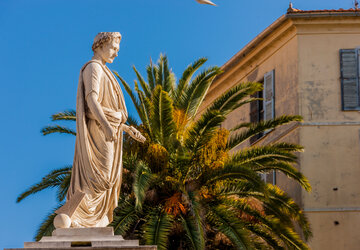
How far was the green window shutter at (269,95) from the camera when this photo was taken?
104ft

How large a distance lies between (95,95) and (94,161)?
77 centimetres

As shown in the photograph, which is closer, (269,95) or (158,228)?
(158,228)

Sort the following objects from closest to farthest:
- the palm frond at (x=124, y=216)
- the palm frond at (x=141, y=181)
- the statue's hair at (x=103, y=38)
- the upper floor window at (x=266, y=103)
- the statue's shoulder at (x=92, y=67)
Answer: the statue's shoulder at (x=92, y=67) → the statue's hair at (x=103, y=38) → the palm frond at (x=141, y=181) → the palm frond at (x=124, y=216) → the upper floor window at (x=266, y=103)

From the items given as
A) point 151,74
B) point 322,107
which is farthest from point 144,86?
point 322,107

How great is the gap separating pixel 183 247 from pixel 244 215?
5.78ft

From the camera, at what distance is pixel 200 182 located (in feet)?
78.7

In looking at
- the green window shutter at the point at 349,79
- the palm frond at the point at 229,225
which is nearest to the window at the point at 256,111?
the green window shutter at the point at 349,79

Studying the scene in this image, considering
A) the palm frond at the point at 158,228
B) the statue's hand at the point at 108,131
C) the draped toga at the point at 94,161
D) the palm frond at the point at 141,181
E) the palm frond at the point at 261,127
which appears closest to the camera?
the draped toga at the point at 94,161

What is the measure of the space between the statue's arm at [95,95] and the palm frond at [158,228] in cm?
996

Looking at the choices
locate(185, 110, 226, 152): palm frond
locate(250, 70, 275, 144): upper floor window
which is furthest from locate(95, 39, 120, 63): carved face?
locate(250, 70, 275, 144): upper floor window

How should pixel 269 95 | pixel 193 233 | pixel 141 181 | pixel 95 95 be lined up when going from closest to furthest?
pixel 95 95
pixel 141 181
pixel 193 233
pixel 269 95

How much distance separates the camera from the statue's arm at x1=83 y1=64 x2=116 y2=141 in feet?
37.3

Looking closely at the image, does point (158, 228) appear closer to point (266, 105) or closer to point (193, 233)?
point (193, 233)

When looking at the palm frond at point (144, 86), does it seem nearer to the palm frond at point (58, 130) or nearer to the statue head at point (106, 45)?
the palm frond at point (58, 130)
